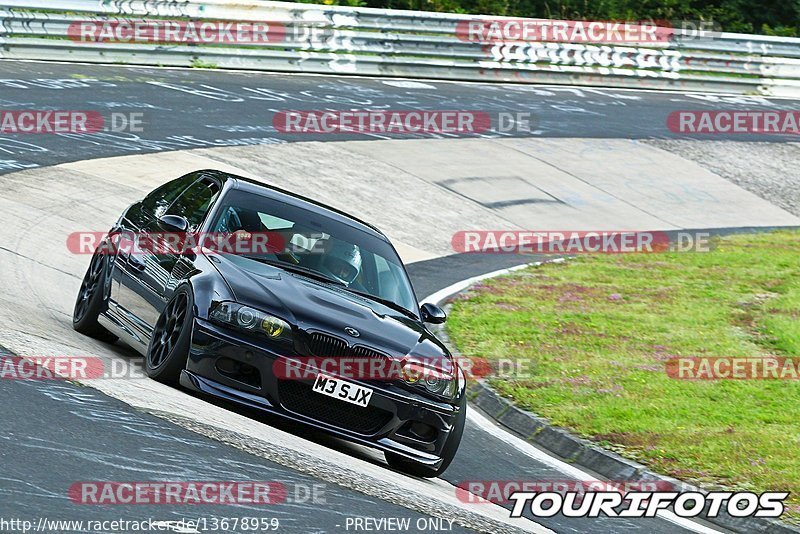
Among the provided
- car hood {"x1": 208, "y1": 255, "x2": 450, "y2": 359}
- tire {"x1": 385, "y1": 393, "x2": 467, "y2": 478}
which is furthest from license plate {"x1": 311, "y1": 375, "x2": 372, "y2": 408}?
tire {"x1": 385, "y1": 393, "x2": 467, "y2": 478}

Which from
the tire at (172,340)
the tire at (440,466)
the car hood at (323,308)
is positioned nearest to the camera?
the car hood at (323,308)

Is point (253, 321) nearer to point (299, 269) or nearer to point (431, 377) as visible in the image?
point (299, 269)

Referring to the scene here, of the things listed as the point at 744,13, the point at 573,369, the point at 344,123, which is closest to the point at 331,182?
the point at 344,123

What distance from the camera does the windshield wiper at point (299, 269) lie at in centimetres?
836

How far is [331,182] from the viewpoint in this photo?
756 inches

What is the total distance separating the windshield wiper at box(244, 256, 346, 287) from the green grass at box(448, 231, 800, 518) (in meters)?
2.36

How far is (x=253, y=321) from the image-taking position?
24.6 ft

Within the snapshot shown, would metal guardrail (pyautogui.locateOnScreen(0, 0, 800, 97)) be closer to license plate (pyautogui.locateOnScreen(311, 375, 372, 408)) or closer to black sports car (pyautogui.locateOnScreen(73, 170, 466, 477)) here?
black sports car (pyautogui.locateOnScreen(73, 170, 466, 477))

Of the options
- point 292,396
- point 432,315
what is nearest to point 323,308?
point 292,396

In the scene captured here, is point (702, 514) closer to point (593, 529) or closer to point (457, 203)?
point (593, 529)

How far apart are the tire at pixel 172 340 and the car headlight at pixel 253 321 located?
25cm

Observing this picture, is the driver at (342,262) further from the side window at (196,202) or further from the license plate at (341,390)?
the license plate at (341,390)

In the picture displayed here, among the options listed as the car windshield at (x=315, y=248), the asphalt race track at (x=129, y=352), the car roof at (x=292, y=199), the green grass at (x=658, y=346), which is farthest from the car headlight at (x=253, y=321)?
the green grass at (x=658, y=346)

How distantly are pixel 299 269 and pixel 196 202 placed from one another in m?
1.24
